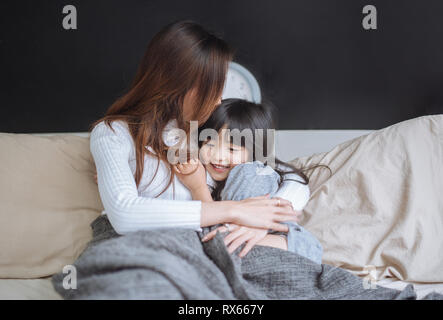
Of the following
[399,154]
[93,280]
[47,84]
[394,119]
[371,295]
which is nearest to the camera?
[93,280]

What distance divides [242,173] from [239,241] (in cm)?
30

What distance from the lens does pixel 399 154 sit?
4.56ft

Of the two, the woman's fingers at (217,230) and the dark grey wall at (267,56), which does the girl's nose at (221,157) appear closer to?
the woman's fingers at (217,230)

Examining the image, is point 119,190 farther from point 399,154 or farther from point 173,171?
point 399,154

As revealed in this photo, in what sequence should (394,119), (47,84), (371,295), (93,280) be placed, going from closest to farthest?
(93,280), (371,295), (47,84), (394,119)

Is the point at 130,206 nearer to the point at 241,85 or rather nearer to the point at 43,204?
the point at 43,204

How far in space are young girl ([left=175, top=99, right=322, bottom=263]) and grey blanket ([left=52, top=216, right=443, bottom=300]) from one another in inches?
3.3

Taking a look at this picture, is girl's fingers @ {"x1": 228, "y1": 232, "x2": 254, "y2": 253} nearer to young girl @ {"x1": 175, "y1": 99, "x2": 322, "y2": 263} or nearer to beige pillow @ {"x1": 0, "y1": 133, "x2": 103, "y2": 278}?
young girl @ {"x1": 175, "y1": 99, "x2": 322, "y2": 263}

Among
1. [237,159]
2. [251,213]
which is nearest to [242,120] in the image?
[237,159]

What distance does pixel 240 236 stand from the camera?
1.01 m

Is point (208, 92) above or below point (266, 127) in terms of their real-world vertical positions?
above

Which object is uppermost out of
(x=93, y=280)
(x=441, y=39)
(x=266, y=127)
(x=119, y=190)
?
(x=441, y=39)
